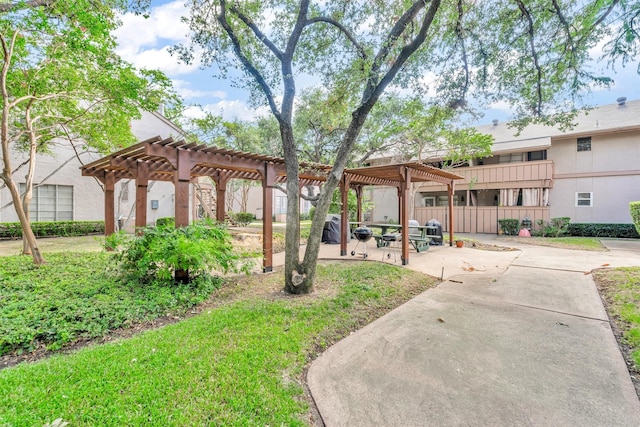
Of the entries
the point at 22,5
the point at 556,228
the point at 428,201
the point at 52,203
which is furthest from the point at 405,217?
the point at 52,203

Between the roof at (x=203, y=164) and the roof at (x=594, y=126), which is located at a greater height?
the roof at (x=594, y=126)

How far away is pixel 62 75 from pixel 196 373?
9.03 meters

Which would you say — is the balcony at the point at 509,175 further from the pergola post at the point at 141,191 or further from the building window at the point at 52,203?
the building window at the point at 52,203

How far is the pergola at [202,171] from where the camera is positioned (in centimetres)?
560

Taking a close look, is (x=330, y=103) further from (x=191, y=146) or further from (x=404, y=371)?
(x=404, y=371)

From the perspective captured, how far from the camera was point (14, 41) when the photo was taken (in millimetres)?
5871

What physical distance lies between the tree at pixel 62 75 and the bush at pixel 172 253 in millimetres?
3456

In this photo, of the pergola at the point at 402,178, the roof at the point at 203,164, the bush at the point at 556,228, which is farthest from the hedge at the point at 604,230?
the roof at the point at 203,164

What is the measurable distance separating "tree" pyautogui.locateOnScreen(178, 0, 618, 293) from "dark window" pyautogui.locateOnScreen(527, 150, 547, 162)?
11263mm

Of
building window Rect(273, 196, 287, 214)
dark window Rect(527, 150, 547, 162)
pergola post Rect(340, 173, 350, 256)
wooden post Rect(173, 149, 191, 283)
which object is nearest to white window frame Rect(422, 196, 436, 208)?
dark window Rect(527, 150, 547, 162)

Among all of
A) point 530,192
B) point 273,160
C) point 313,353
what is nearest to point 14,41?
point 273,160

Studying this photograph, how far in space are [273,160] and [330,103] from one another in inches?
80.5

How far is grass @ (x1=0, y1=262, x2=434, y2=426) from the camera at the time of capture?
2.16 metres

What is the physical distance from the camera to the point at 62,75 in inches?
292
